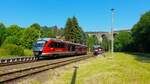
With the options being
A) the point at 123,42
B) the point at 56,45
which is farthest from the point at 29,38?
the point at 56,45

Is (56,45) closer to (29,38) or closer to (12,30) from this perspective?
(29,38)

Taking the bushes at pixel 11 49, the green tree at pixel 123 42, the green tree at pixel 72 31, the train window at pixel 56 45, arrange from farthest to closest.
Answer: the green tree at pixel 123 42 < the green tree at pixel 72 31 < the bushes at pixel 11 49 < the train window at pixel 56 45

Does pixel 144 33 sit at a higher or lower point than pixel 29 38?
higher

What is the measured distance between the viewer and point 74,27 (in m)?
137

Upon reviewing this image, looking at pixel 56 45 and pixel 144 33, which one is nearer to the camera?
pixel 56 45

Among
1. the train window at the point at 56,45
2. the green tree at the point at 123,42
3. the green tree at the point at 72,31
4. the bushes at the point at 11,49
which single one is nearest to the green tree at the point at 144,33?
the green tree at the point at 72,31

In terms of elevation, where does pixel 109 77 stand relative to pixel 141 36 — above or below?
below

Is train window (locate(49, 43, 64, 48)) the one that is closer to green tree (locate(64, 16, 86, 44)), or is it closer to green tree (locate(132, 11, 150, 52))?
green tree (locate(132, 11, 150, 52))

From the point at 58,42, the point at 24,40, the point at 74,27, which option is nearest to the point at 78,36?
the point at 74,27

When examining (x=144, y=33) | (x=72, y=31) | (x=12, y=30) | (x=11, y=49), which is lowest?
(x=11, y=49)

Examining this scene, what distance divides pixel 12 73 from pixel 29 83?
4235mm

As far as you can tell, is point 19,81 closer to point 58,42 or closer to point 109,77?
point 109,77

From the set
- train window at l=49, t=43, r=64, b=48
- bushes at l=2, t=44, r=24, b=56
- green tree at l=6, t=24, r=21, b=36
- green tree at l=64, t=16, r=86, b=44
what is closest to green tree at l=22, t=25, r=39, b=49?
green tree at l=64, t=16, r=86, b=44

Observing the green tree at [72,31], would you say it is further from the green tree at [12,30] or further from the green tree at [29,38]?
the green tree at [12,30]
